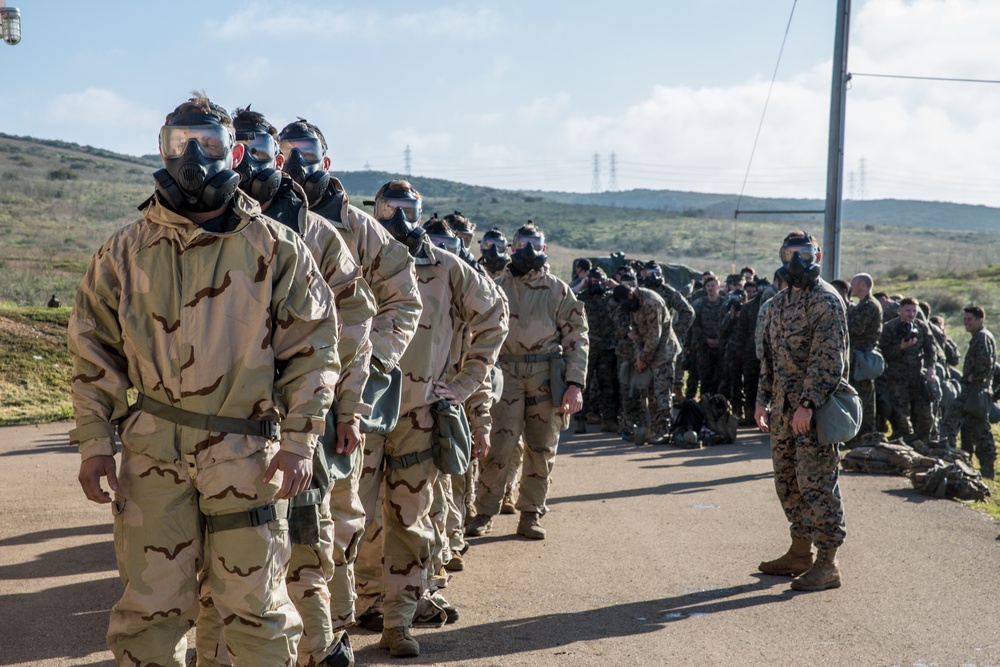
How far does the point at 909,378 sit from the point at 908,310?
933mm

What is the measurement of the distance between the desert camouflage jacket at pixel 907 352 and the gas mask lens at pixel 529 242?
7.91 m

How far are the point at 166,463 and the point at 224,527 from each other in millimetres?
304

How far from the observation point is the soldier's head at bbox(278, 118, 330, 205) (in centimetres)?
539

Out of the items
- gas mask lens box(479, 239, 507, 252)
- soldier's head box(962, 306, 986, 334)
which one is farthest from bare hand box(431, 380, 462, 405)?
soldier's head box(962, 306, 986, 334)

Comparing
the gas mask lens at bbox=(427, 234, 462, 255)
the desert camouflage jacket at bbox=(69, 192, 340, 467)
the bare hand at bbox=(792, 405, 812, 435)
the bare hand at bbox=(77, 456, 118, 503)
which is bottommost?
the bare hand at bbox=(792, 405, 812, 435)

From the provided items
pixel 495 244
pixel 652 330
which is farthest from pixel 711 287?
pixel 495 244

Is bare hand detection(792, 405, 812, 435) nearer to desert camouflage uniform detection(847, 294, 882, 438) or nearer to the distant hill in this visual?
desert camouflage uniform detection(847, 294, 882, 438)

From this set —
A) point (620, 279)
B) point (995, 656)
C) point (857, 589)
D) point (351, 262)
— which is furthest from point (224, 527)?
point (620, 279)

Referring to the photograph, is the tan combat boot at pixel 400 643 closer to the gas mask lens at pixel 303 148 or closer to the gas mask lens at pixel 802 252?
the gas mask lens at pixel 303 148

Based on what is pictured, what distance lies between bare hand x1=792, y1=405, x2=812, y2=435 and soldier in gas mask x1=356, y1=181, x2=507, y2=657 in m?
2.07

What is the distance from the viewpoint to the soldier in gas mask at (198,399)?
12.6 ft

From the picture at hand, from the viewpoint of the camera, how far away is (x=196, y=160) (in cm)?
388

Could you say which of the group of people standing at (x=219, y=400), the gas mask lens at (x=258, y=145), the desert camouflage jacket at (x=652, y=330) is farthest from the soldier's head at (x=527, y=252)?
the desert camouflage jacket at (x=652, y=330)

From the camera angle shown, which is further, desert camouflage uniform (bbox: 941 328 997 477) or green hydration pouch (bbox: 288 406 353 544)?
desert camouflage uniform (bbox: 941 328 997 477)
